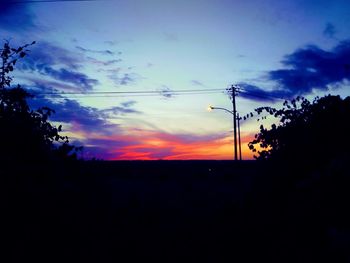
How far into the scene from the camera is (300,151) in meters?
11.9

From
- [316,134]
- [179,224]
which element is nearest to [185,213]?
[179,224]

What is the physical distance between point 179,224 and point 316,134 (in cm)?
639

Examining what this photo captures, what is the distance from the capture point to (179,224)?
13570mm

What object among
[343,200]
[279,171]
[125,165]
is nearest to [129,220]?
[279,171]

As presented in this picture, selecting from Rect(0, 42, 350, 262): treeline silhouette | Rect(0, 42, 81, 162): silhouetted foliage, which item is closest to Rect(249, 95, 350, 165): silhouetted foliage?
Rect(0, 42, 350, 262): treeline silhouette

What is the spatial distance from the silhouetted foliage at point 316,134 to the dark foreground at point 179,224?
0.69m

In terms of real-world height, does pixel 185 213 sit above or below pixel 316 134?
below

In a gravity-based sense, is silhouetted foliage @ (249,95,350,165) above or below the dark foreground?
above

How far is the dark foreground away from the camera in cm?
702

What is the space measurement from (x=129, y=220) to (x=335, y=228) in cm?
947

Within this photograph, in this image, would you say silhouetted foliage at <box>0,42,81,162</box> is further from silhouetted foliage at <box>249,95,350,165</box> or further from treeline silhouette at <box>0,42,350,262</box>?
silhouetted foliage at <box>249,95,350,165</box>

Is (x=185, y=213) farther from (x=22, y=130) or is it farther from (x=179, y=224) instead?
(x=22, y=130)

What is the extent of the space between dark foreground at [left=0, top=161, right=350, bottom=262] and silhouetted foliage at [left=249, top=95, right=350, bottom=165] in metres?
0.69

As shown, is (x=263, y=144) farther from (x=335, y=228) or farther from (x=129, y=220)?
(x=335, y=228)
